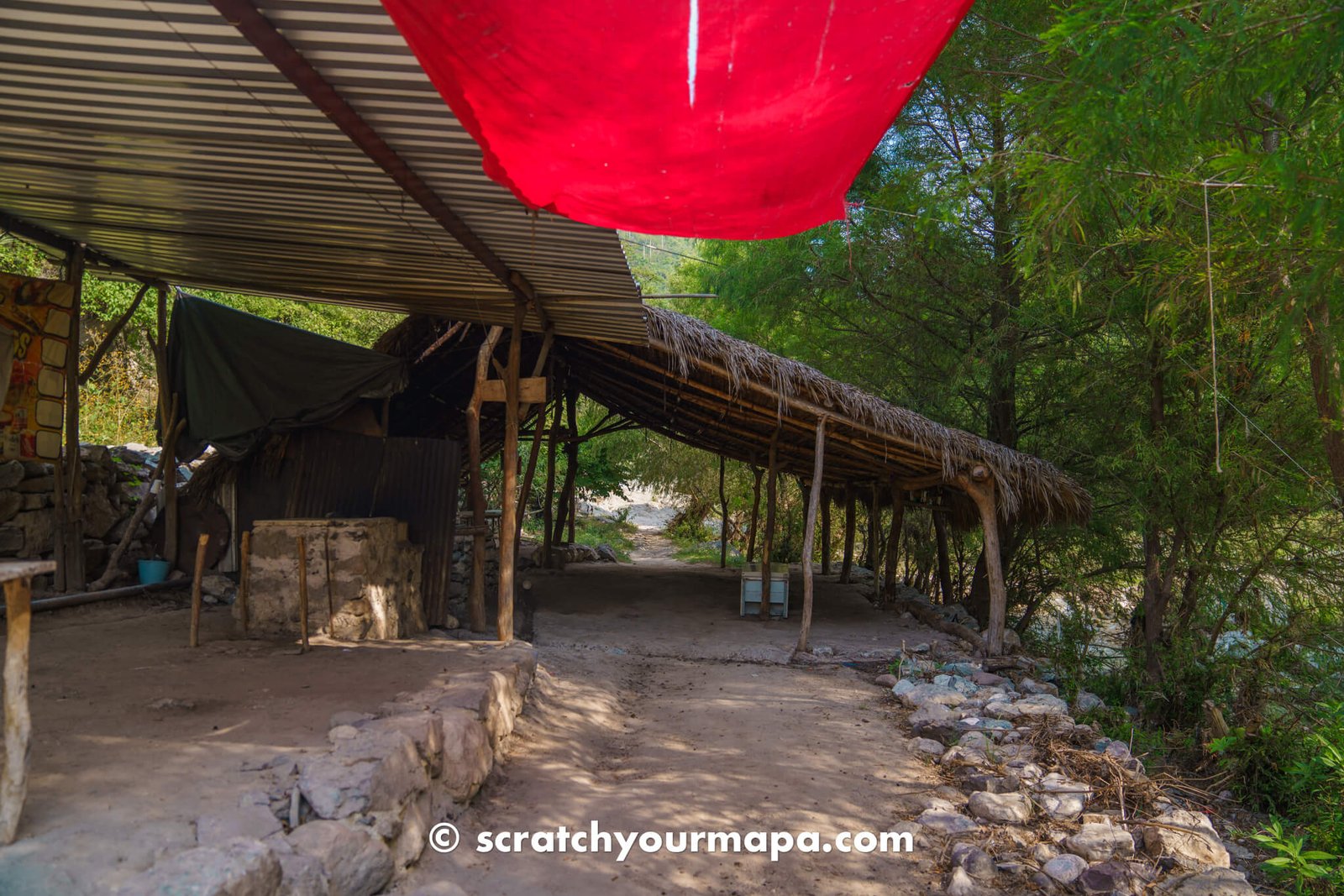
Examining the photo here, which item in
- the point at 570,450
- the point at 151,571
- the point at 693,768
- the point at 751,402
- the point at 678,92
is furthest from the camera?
the point at 570,450

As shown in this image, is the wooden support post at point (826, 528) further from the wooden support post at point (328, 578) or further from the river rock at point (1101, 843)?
the river rock at point (1101, 843)

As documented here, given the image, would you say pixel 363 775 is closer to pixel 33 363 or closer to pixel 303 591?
pixel 303 591

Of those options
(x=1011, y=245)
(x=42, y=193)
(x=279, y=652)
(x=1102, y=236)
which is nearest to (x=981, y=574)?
(x=1011, y=245)

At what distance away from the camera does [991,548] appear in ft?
25.5

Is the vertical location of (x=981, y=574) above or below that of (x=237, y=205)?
below

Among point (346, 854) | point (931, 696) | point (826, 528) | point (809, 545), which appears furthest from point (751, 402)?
point (826, 528)

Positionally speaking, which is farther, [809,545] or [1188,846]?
[809,545]

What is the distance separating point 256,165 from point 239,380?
3315 millimetres

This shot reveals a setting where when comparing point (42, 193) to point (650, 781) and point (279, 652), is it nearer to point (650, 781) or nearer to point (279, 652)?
point (279, 652)

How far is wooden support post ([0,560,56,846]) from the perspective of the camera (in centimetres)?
→ 217

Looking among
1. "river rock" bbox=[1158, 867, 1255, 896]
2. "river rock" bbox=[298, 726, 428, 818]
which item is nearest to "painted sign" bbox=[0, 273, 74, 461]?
"river rock" bbox=[298, 726, 428, 818]

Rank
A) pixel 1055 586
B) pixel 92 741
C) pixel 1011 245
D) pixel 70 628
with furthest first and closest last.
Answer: pixel 1055 586, pixel 1011 245, pixel 70 628, pixel 92 741

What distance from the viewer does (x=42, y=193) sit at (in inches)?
188

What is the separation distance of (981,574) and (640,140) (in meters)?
9.12
